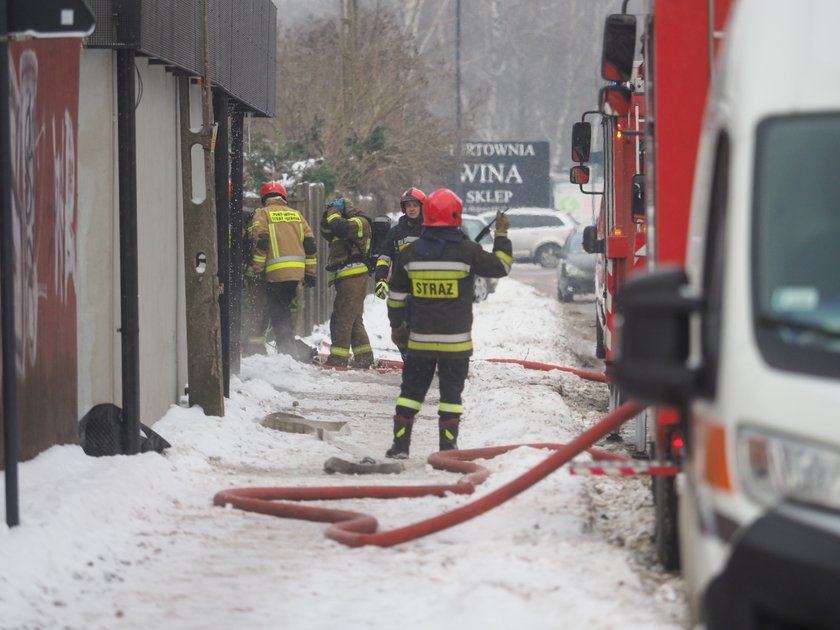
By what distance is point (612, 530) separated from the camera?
722 cm

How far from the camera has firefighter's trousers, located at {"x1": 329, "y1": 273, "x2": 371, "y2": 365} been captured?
15750 mm

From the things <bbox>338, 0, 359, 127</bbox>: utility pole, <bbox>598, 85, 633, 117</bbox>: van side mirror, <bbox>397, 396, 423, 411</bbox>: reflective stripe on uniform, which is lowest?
<bbox>397, 396, 423, 411</bbox>: reflective stripe on uniform

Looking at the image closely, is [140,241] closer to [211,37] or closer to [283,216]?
[211,37]

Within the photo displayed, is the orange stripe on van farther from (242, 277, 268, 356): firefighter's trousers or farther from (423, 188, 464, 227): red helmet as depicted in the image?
(242, 277, 268, 356): firefighter's trousers

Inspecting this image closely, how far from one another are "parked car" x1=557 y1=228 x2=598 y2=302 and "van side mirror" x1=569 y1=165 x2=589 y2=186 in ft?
46.7

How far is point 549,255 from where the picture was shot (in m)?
44.0

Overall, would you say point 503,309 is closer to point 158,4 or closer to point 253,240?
point 253,240

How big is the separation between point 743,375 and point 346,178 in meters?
25.5

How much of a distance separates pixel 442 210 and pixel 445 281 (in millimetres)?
469

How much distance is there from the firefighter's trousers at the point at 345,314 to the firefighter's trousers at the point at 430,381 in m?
5.50

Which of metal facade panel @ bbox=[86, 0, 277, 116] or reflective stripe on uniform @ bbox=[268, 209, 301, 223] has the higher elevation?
metal facade panel @ bbox=[86, 0, 277, 116]

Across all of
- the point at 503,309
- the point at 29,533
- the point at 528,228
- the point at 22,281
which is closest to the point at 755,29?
the point at 29,533

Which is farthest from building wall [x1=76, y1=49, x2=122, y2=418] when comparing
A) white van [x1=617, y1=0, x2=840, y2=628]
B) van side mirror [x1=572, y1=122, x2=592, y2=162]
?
white van [x1=617, y1=0, x2=840, y2=628]

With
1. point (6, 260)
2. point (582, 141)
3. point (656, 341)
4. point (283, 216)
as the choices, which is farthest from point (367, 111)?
point (656, 341)
